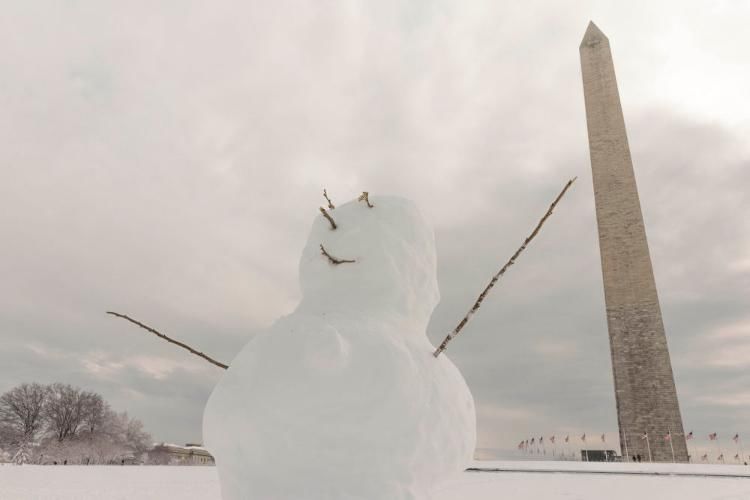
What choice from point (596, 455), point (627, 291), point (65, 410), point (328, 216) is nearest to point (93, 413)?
point (65, 410)

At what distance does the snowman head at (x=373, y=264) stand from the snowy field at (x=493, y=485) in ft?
9.26

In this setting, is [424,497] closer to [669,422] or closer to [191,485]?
[191,485]

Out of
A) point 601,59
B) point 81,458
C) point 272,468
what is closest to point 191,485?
point 272,468

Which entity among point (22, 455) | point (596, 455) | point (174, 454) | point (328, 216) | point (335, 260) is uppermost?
point (174, 454)

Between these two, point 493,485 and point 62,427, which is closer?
point 493,485

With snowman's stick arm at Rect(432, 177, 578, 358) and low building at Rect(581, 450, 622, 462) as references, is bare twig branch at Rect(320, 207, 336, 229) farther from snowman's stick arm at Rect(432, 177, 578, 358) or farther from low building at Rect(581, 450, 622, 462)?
low building at Rect(581, 450, 622, 462)

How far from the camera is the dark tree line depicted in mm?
18828

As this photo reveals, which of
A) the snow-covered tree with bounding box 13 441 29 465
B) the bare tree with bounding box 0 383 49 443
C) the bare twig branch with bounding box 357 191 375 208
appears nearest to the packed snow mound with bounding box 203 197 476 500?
the bare twig branch with bounding box 357 191 375 208

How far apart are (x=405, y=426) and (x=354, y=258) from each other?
65cm

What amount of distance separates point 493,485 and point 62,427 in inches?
831

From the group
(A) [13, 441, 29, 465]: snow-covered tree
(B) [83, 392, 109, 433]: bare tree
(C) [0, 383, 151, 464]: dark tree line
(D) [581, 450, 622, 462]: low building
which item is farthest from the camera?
(B) [83, 392, 109, 433]: bare tree

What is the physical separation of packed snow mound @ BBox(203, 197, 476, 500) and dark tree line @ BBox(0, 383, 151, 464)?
21.3m

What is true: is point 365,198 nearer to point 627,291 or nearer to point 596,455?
point 596,455

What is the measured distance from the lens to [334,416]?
1.54 metres
